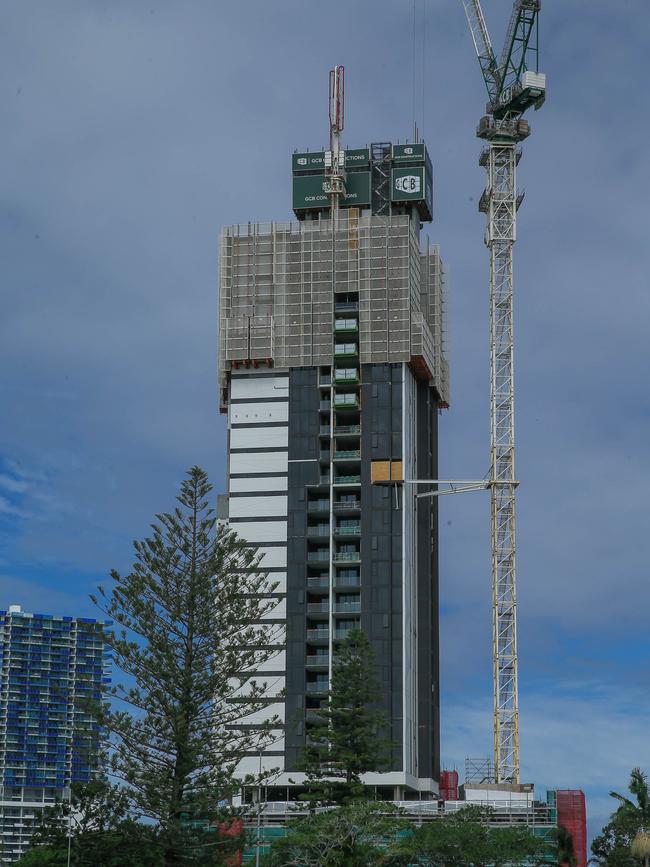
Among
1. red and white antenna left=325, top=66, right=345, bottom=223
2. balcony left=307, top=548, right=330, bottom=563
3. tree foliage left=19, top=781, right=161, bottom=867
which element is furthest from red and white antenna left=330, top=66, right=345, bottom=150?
tree foliage left=19, top=781, right=161, bottom=867

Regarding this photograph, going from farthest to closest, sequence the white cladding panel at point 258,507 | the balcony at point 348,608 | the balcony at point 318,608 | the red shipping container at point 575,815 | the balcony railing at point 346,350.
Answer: the balcony railing at point 346,350
the white cladding panel at point 258,507
the balcony at point 318,608
the balcony at point 348,608
the red shipping container at point 575,815

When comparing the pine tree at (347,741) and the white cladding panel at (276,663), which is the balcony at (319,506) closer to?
the white cladding panel at (276,663)

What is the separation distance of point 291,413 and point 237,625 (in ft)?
155

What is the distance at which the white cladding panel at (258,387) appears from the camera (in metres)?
119

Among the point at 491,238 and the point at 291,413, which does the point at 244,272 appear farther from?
the point at 491,238

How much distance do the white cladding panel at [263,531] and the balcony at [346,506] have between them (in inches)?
162

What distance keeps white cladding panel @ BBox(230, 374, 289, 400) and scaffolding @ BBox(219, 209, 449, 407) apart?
1.14 m

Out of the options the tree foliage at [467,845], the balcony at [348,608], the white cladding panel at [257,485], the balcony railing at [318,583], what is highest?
the white cladding panel at [257,485]

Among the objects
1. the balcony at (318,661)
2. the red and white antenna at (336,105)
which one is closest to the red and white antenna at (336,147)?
the red and white antenna at (336,105)

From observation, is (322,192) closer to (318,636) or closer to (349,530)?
(349,530)

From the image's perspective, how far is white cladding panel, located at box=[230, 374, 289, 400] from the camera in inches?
4702

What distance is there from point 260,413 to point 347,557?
13.6 m

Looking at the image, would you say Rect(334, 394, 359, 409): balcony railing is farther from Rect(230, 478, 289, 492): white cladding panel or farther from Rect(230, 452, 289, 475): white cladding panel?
Rect(230, 478, 289, 492): white cladding panel

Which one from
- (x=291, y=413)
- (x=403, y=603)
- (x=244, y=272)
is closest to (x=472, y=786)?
(x=403, y=603)
